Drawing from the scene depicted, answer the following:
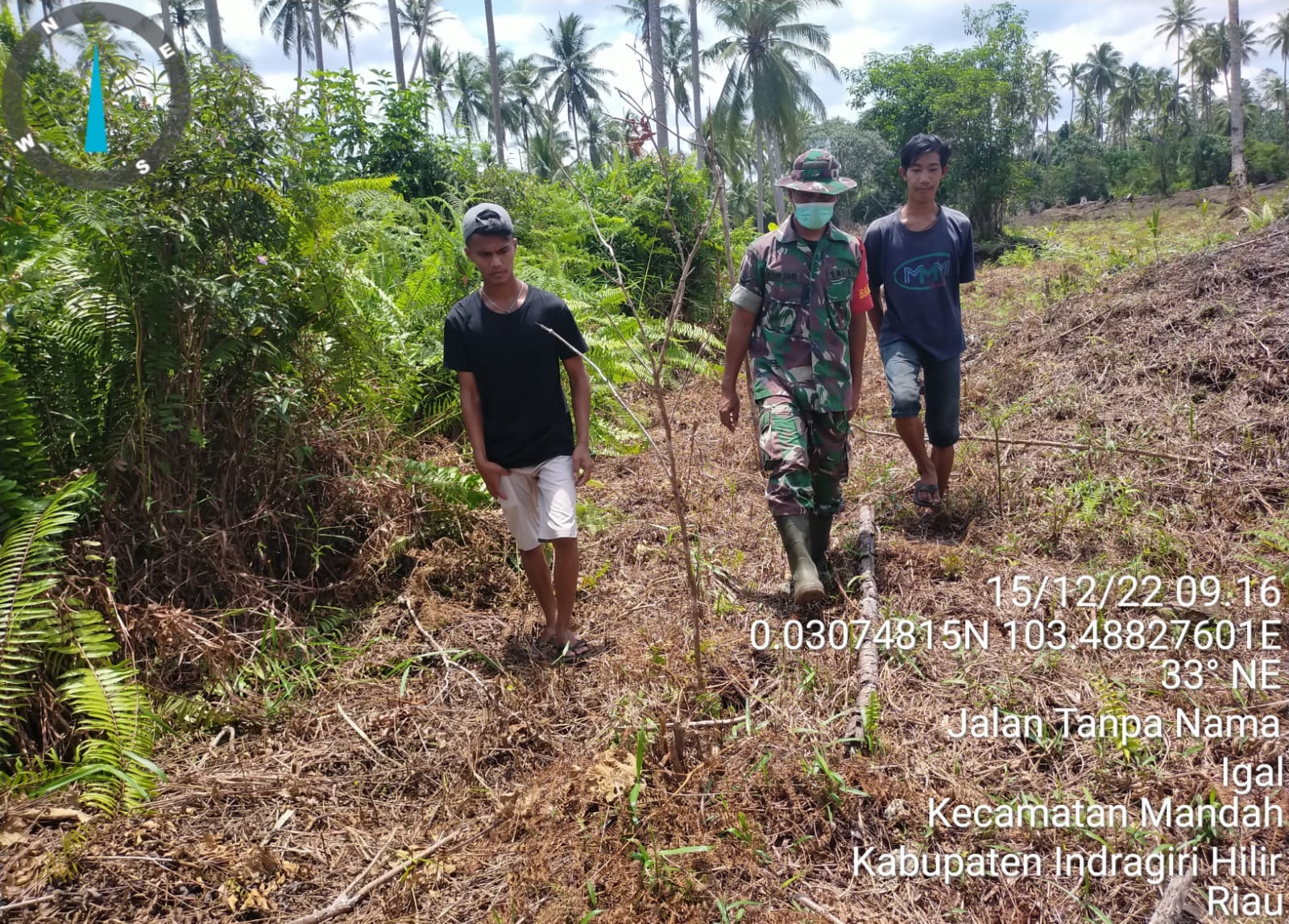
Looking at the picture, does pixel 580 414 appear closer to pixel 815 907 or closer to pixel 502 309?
pixel 502 309

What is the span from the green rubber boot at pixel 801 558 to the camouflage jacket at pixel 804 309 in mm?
502

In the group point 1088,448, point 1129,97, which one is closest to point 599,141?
point 1088,448

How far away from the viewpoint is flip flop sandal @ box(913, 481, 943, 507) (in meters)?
4.28

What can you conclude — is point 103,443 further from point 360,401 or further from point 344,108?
point 344,108

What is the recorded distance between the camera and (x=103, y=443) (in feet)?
10.7

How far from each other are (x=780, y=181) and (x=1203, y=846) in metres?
2.65

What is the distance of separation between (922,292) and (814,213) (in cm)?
93

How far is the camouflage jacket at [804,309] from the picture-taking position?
3.50 meters

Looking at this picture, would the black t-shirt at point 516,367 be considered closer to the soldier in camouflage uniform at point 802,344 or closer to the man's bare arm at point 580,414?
the man's bare arm at point 580,414

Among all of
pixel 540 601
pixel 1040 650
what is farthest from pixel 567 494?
pixel 1040 650
